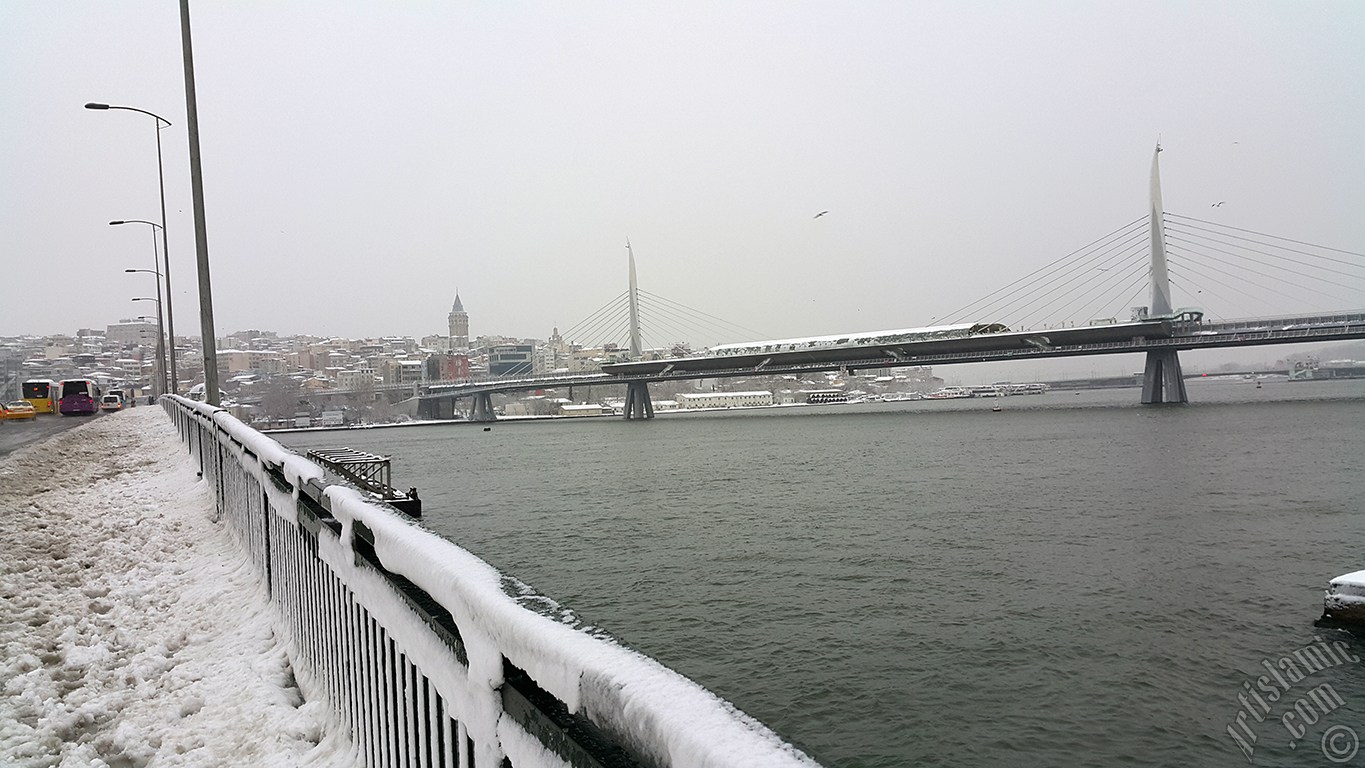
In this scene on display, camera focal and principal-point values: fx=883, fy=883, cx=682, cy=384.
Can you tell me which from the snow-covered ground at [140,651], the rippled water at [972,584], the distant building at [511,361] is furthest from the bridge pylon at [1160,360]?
the distant building at [511,361]

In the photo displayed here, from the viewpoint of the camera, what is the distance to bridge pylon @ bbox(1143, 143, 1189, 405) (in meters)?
80.5

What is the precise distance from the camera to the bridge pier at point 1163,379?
267ft

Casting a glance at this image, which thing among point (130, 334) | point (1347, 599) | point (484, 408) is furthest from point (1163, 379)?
point (130, 334)

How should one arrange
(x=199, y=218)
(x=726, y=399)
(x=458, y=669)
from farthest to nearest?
1. (x=726, y=399)
2. (x=199, y=218)
3. (x=458, y=669)

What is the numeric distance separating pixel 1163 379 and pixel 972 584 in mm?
76312

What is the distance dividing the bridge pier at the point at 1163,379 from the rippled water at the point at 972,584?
4256 centimetres

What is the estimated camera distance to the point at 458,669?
194 centimetres

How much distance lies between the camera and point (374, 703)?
2959 millimetres

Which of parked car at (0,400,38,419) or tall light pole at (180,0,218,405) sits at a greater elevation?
tall light pole at (180,0,218,405)

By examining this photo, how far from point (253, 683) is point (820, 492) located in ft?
91.6

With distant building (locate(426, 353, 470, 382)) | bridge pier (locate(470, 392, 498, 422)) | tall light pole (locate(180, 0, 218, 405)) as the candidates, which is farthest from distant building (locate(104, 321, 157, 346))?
tall light pole (locate(180, 0, 218, 405))

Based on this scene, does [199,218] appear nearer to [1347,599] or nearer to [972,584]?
[972,584]

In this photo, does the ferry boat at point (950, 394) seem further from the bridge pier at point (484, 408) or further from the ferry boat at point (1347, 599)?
the ferry boat at point (1347, 599)

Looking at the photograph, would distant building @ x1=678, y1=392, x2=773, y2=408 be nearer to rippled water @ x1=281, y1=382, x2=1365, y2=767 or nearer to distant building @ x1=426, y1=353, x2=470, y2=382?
distant building @ x1=426, y1=353, x2=470, y2=382
